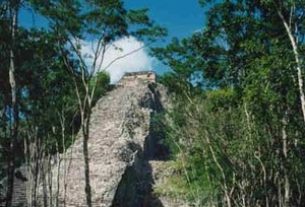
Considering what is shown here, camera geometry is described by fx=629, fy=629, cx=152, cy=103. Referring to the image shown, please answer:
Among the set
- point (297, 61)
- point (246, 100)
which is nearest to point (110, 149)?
point (246, 100)

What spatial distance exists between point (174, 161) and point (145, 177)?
202cm

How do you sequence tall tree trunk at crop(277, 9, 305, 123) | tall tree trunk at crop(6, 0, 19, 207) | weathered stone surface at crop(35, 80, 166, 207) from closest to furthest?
tall tree trunk at crop(277, 9, 305, 123) → tall tree trunk at crop(6, 0, 19, 207) → weathered stone surface at crop(35, 80, 166, 207)

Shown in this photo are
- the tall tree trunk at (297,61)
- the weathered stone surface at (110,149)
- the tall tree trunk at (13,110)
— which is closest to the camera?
the tall tree trunk at (297,61)

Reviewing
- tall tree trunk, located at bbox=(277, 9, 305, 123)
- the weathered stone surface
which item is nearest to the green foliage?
tall tree trunk, located at bbox=(277, 9, 305, 123)

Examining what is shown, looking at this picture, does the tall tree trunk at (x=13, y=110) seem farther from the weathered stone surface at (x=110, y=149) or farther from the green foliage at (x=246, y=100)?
the weathered stone surface at (x=110, y=149)

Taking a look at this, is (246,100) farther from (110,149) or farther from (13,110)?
(110,149)

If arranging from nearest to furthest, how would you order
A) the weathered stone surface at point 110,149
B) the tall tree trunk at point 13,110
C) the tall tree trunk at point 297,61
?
the tall tree trunk at point 297,61
the tall tree trunk at point 13,110
the weathered stone surface at point 110,149

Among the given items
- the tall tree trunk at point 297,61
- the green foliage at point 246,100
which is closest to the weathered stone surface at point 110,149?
the green foliage at point 246,100

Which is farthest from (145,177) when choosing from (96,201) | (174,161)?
(96,201)

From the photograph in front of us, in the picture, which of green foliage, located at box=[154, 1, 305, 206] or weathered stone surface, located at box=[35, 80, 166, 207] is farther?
weathered stone surface, located at box=[35, 80, 166, 207]

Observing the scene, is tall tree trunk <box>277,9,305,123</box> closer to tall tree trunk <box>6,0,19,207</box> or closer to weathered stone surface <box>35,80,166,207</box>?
tall tree trunk <box>6,0,19,207</box>

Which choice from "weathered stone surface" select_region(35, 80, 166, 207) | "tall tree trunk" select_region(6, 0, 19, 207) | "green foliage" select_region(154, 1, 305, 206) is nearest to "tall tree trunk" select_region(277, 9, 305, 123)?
"green foliage" select_region(154, 1, 305, 206)

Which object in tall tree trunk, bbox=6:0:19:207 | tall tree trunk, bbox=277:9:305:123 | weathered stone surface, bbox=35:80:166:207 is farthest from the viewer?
weathered stone surface, bbox=35:80:166:207

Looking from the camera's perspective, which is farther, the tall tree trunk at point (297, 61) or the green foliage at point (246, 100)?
the green foliage at point (246, 100)
